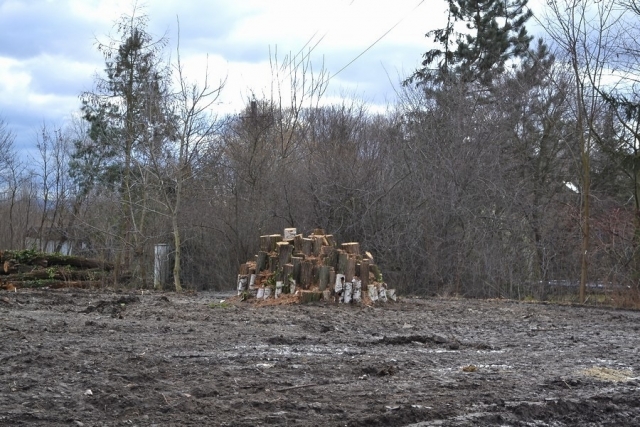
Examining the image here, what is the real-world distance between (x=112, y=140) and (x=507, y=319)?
1512 cm

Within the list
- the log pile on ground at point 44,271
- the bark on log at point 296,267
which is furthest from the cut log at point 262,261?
the log pile on ground at point 44,271

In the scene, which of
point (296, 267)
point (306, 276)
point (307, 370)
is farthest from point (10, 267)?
point (307, 370)

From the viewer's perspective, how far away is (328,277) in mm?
14117

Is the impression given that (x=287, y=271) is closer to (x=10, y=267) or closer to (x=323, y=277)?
(x=323, y=277)

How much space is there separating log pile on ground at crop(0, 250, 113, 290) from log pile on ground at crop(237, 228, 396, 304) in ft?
21.6

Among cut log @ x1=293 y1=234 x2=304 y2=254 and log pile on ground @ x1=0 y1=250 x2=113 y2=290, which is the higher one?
cut log @ x1=293 y1=234 x2=304 y2=254

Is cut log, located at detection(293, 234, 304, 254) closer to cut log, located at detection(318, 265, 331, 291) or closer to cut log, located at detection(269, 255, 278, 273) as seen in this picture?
cut log, located at detection(269, 255, 278, 273)

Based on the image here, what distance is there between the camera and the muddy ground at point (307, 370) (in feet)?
17.1

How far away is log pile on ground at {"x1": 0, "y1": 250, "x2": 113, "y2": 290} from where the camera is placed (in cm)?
1892

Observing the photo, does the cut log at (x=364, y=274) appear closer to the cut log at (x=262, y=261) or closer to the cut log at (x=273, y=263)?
the cut log at (x=273, y=263)

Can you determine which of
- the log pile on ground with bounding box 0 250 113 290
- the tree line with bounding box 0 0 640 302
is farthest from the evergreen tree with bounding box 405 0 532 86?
the log pile on ground with bounding box 0 250 113 290

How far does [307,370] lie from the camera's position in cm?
688

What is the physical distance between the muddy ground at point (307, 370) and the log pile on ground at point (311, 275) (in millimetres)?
1808

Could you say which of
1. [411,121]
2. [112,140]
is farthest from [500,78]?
[112,140]
